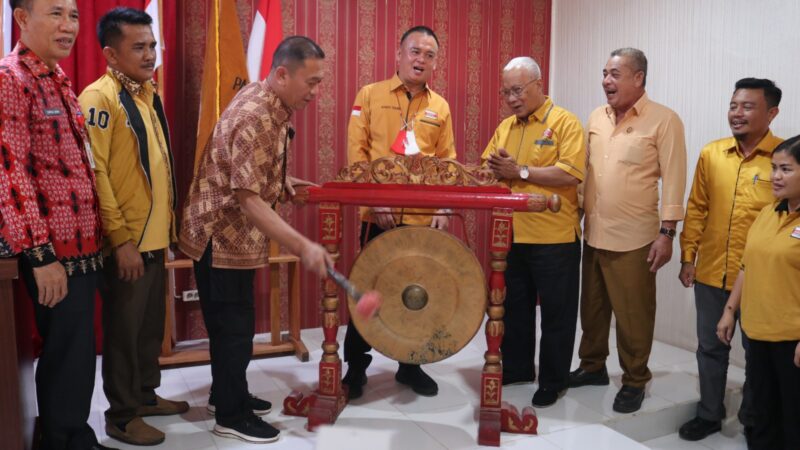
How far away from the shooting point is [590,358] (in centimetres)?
315

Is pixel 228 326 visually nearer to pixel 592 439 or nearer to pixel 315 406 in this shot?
pixel 315 406

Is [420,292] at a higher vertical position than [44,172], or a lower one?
lower

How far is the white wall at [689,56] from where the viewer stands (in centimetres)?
323

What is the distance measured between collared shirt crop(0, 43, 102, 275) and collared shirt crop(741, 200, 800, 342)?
232 centimetres

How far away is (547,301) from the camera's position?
115 inches

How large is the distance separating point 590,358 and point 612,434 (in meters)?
0.58

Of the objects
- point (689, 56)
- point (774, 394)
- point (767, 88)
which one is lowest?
point (774, 394)

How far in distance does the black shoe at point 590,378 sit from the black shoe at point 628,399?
21cm

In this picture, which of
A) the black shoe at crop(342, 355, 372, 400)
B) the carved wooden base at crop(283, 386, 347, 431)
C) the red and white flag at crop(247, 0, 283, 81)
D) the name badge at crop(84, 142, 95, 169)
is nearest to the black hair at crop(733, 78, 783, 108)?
the black shoe at crop(342, 355, 372, 400)

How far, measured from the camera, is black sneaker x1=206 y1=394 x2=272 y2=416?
269cm

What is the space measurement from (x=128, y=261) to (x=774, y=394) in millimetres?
2432

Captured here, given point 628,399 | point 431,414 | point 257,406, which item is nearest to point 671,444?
point 628,399

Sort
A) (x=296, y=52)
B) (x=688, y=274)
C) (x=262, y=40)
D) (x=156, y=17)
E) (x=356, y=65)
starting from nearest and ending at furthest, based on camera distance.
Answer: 1. (x=296, y=52)
2. (x=688, y=274)
3. (x=156, y=17)
4. (x=262, y=40)
5. (x=356, y=65)

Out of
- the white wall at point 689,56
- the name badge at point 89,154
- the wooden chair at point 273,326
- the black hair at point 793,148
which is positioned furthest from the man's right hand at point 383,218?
the white wall at point 689,56
